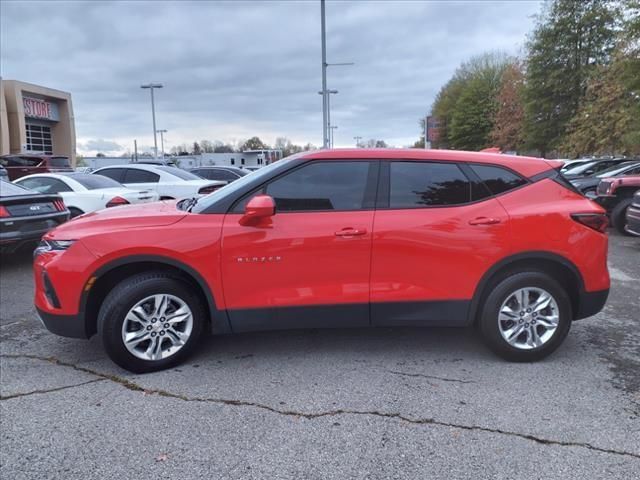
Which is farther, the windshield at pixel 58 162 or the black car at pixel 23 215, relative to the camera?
the windshield at pixel 58 162

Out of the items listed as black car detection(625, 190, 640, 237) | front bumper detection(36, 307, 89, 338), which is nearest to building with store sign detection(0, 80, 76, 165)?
front bumper detection(36, 307, 89, 338)

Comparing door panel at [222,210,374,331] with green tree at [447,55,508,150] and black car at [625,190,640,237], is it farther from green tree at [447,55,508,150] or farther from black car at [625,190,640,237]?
green tree at [447,55,508,150]

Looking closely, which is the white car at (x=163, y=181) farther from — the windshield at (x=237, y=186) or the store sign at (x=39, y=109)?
the store sign at (x=39, y=109)

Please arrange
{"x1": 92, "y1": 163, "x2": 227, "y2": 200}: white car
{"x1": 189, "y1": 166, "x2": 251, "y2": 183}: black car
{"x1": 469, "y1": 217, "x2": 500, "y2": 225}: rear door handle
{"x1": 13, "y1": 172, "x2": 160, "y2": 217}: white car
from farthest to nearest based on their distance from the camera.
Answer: {"x1": 189, "y1": 166, "x2": 251, "y2": 183}: black car, {"x1": 92, "y1": 163, "x2": 227, "y2": 200}: white car, {"x1": 13, "y1": 172, "x2": 160, "y2": 217}: white car, {"x1": 469, "y1": 217, "x2": 500, "y2": 225}: rear door handle

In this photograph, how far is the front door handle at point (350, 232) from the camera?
358cm

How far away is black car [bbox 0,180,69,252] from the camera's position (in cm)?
675

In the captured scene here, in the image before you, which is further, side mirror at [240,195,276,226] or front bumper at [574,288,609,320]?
front bumper at [574,288,609,320]

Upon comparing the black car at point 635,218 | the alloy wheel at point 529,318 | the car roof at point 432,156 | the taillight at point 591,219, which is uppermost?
the car roof at point 432,156

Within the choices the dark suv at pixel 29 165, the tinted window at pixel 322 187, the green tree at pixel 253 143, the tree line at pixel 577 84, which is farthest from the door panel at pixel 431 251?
the green tree at pixel 253 143

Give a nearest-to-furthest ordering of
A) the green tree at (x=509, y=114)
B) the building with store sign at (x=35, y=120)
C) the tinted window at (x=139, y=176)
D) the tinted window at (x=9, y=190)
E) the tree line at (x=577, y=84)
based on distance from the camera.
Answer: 1. the tinted window at (x=9, y=190)
2. the tinted window at (x=139, y=176)
3. the tree line at (x=577, y=84)
4. the green tree at (x=509, y=114)
5. the building with store sign at (x=35, y=120)

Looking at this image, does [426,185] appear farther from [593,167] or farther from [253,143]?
[253,143]

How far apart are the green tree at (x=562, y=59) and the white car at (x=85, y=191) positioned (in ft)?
75.1

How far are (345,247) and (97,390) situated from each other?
6.84 feet

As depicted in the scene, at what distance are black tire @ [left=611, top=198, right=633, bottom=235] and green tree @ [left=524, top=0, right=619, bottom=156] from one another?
16028 mm
